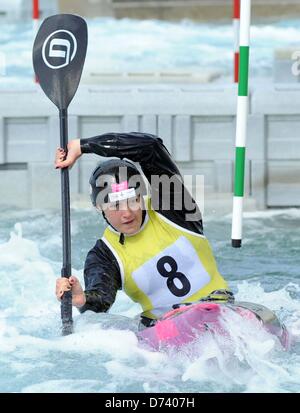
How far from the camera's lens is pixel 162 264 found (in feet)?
15.0

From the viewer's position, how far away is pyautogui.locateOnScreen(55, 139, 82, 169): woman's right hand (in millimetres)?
4434

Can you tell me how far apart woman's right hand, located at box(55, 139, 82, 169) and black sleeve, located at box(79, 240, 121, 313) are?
14.9 inches

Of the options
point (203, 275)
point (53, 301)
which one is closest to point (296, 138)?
point (53, 301)

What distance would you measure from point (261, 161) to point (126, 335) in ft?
10.9

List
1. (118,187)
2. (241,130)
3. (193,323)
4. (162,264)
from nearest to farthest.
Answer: (193,323), (118,187), (162,264), (241,130)

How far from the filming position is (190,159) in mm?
7781

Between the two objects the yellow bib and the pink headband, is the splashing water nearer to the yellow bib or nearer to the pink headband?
the yellow bib

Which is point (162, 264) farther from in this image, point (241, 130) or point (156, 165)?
point (241, 130)

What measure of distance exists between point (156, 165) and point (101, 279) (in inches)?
19.4

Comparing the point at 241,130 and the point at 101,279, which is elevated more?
the point at 241,130

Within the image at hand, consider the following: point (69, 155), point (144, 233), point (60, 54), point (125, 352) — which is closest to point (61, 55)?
point (60, 54)

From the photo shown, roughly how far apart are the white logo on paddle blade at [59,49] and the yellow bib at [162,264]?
0.73 meters

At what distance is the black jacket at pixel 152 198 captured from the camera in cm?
445

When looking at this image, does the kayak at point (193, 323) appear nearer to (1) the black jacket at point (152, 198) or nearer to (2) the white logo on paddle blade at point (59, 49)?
(1) the black jacket at point (152, 198)
